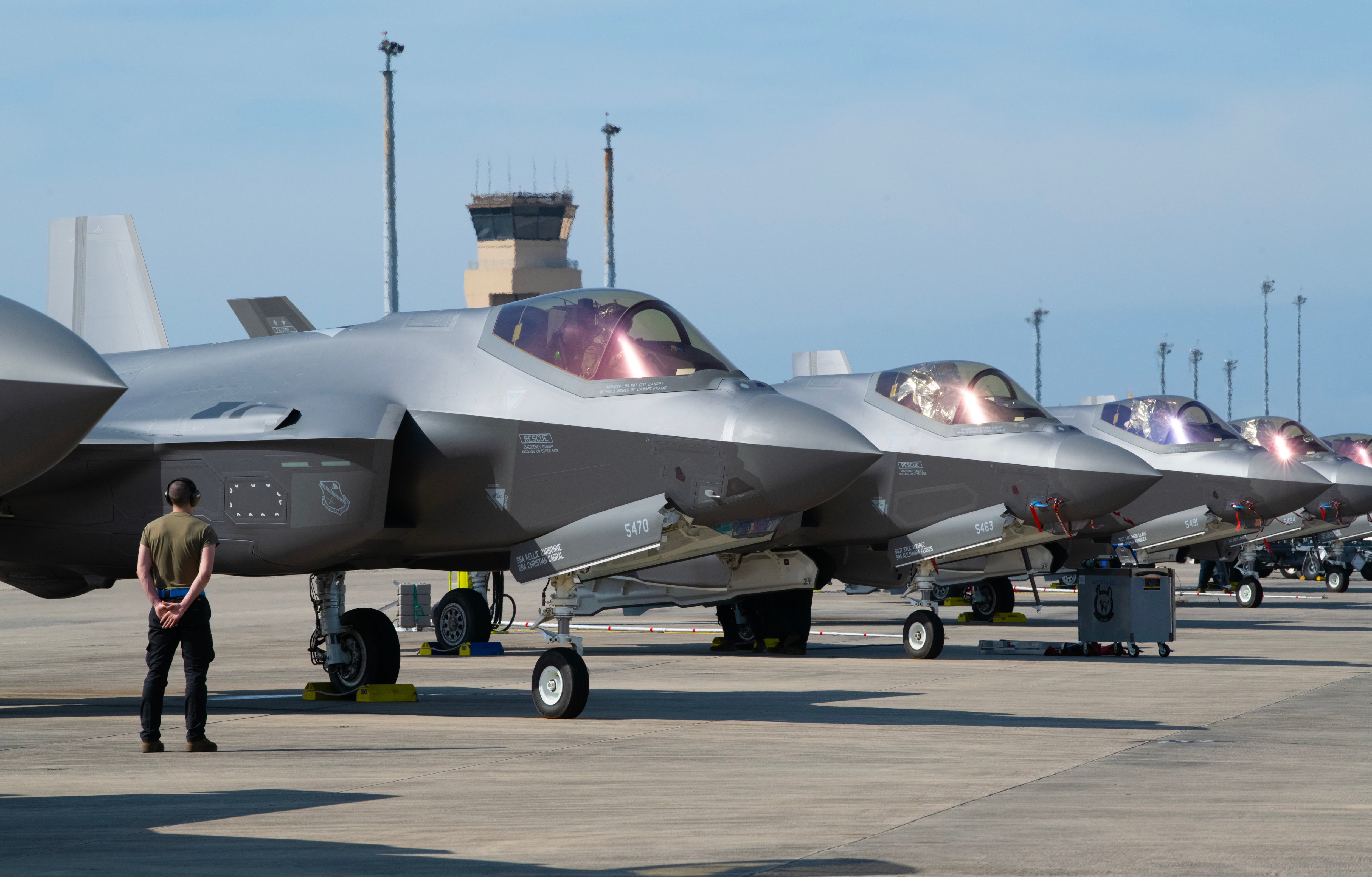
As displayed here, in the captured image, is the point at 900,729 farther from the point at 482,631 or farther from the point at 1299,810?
the point at 482,631

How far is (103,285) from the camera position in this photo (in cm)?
1844

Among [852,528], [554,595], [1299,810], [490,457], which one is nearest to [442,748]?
[554,595]

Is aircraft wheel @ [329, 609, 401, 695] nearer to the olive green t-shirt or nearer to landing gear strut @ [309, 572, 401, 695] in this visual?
landing gear strut @ [309, 572, 401, 695]

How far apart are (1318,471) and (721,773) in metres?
24.6

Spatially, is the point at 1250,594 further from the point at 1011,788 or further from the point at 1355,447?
the point at 1011,788

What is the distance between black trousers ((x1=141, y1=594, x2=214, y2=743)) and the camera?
33.6 feet

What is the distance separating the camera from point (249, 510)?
12273 millimetres

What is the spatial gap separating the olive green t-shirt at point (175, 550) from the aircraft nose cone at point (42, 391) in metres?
1.83

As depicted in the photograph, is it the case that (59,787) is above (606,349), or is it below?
below

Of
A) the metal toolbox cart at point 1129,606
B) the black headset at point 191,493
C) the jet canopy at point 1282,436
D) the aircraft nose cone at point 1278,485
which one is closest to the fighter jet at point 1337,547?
the jet canopy at point 1282,436

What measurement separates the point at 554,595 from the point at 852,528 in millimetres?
7935

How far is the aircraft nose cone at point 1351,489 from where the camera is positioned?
103 feet

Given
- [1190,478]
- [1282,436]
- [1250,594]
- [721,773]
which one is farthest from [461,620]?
[1282,436]

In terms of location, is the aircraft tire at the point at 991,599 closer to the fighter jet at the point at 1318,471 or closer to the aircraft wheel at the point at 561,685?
the fighter jet at the point at 1318,471
